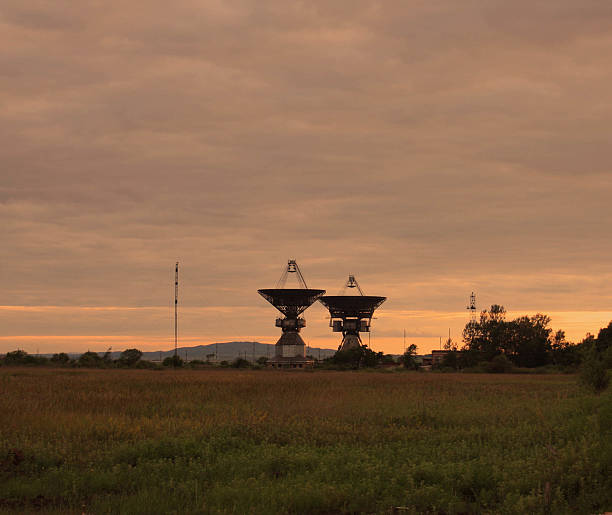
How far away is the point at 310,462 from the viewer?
17469 mm

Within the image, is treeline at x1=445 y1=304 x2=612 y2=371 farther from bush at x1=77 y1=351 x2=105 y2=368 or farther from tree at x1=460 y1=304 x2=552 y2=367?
bush at x1=77 y1=351 x2=105 y2=368

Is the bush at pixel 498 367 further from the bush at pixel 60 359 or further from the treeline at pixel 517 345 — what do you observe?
the bush at pixel 60 359

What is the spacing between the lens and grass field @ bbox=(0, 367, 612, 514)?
14.1 m

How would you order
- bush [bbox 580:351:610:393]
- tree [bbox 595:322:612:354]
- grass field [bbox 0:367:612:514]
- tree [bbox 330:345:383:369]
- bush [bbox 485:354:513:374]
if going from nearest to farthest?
grass field [bbox 0:367:612:514] < bush [bbox 580:351:610:393] < tree [bbox 595:322:612:354] < bush [bbox 485:354:513:374] < tree [bbox 330:345:383:369]

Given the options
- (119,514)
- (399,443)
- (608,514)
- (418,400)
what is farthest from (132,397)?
(608,514)

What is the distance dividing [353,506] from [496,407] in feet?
66.1

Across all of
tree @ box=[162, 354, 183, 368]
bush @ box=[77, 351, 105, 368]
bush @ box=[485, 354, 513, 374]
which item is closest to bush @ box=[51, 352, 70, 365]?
bush @ box=[77, 351, 105, 368]

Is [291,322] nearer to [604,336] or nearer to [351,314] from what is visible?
[351,314]

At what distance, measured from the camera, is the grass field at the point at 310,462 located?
46.4ft

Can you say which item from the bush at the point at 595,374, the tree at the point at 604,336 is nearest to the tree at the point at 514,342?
the tree at the point at 604,336

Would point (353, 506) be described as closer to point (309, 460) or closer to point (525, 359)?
point (309, 460)

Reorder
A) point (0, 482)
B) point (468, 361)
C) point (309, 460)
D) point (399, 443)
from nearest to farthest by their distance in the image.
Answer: point (0, 482)
point (309, 460)
point (399, 443)
point (468, 361)

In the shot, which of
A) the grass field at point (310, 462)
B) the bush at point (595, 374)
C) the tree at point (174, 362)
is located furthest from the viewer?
the tree at point (174, 362)

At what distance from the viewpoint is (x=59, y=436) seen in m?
22.1
